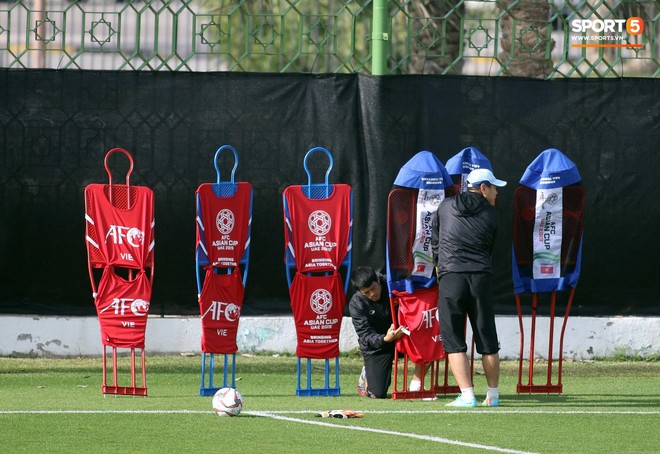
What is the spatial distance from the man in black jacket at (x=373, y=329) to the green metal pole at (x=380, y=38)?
264cm

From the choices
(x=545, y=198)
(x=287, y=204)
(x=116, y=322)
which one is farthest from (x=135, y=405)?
(x=545, y=198)

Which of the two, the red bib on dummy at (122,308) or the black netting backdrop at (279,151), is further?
the black netting backdrop at (279,151)

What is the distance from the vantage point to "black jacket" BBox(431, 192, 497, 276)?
9.35m

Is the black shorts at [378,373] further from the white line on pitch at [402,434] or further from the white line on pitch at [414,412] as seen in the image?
the white line on pitch at [402,434]

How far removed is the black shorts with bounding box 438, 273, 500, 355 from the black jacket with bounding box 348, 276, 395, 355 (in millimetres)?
879

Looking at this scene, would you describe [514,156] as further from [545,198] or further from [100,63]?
[100,63]

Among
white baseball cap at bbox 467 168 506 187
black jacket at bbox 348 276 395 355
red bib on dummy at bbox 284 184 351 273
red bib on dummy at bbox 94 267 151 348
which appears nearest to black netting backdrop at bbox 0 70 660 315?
black jacket at bbox 348 276 395 355

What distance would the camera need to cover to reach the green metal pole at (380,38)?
39.3ft

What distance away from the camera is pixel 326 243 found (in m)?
10.1

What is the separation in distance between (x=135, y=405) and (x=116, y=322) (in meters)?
0.90

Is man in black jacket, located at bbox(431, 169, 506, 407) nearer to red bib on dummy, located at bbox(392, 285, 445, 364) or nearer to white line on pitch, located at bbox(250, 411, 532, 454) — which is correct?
red bib on dummy, located at bbox(392, 285, 445, 364)

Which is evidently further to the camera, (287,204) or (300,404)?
(287,204)

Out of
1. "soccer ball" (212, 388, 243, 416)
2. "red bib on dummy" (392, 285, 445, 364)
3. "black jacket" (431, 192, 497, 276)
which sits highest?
"black jacket" (431, 192, 497, 276)

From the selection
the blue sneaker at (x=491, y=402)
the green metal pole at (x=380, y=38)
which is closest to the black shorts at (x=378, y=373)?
the blue sneaker at (x=491, y=402)
